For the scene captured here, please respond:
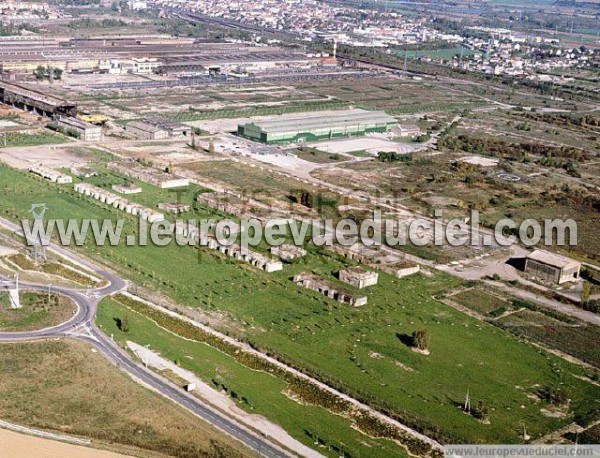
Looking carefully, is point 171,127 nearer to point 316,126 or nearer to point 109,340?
point 316,126

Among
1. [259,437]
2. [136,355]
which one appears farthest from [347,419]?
[136,355]

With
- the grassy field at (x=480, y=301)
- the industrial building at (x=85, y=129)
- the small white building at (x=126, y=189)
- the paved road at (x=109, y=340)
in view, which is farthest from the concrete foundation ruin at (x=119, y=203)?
the grassy field at (x=480, y=301)

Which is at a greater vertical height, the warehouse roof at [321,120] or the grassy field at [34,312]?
the warehouse roof at [321,120]

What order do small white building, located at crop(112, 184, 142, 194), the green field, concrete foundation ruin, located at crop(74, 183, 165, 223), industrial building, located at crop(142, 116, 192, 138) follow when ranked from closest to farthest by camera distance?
the green field
concrete foundation ruin, located at crop(74, 183, 165, 223)
small white building, located at crop(112, 184, 142, 194)
industrial building, located at crop(142, 116, 192, 138)

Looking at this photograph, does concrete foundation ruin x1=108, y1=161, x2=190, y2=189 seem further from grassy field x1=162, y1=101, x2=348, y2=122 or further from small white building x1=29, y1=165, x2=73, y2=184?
grassy field x1=162, y1=101, x2=348, y2=122

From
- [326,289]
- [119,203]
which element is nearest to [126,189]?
[119,203]

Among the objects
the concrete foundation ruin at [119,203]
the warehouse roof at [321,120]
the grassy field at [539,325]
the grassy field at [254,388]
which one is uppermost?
the warehouse roof at [321,120]

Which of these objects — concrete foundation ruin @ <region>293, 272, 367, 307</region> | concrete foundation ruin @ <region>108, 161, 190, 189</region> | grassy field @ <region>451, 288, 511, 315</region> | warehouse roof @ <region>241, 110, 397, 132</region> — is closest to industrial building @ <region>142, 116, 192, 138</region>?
warehouse roof @ <region>241, 110, 397, 132</region>

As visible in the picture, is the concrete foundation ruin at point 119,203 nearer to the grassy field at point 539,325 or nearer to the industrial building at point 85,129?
the industrial building at point 85,129
